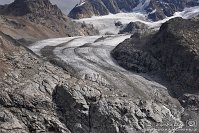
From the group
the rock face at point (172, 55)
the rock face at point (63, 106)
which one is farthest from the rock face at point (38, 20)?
the rock face at point (63, 106)

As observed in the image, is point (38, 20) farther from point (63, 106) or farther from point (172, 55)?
point (63, 106)

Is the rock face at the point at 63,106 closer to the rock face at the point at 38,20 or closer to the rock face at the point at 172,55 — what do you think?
the rock face at the point at 172,55

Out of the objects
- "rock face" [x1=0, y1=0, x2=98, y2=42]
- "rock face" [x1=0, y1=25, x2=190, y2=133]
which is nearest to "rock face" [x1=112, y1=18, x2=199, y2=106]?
"rock face" [x1=0, y1=25, x2=190, y2=133]

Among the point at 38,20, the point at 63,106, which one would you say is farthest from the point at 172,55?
the point at 38,20

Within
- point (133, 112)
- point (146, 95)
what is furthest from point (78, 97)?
point (146, 95)

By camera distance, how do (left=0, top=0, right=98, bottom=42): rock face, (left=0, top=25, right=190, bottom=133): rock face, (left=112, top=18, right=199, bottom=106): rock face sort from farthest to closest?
(left=0, top=0, right=98, bottom=42): rock face, (left=112, top=18, right=199, bottom=106): rock face, (left=0, top=25, right=190, bottom=133): rock face

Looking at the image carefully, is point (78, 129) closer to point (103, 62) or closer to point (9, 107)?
point (9, 107)

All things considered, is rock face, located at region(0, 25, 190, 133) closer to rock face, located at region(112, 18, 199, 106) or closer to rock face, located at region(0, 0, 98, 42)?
rock face, located at region(112, 18, 199, 106)
